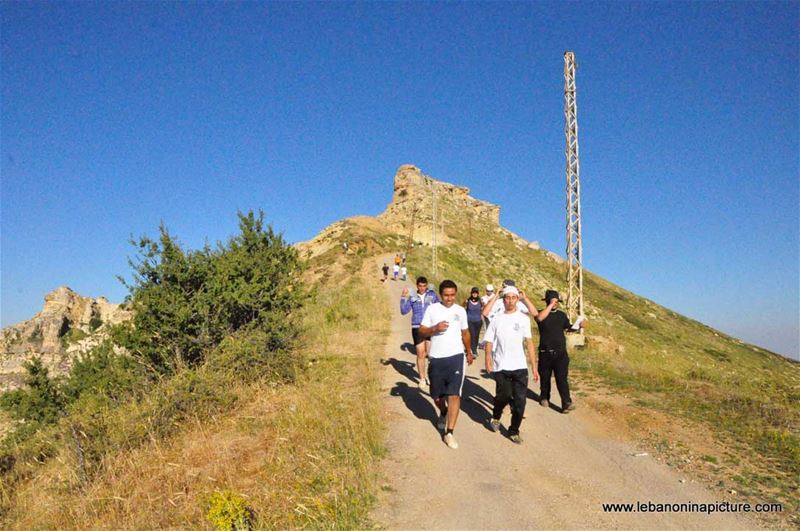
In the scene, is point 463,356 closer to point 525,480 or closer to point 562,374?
point 525,480

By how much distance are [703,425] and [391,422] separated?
4.47m

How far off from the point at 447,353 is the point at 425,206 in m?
79.1

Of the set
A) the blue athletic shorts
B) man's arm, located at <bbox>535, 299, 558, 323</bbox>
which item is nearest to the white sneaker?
the blue athletic shorts

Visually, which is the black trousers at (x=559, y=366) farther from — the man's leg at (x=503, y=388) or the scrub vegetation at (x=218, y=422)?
the scrub vegetation at (x=218, y=422)

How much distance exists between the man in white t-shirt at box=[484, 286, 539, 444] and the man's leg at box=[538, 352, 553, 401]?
121 cm

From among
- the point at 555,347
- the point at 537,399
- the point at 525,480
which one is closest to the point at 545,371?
the point at 555,347

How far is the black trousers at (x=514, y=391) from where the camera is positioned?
568 cm

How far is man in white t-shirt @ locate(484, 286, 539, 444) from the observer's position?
18.8ft

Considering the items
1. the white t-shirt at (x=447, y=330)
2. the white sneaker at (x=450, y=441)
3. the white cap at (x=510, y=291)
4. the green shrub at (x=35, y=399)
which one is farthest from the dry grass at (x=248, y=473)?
the green shrub at (x=35, y=399)

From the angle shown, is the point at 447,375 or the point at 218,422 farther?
the point at 218,422

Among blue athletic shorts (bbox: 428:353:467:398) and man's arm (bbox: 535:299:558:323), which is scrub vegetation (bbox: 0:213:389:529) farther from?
man's arm (bbox: 535:299:558:323)

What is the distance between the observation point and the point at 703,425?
20.1 ft

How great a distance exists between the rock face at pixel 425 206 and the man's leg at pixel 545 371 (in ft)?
187

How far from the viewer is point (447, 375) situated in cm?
568
